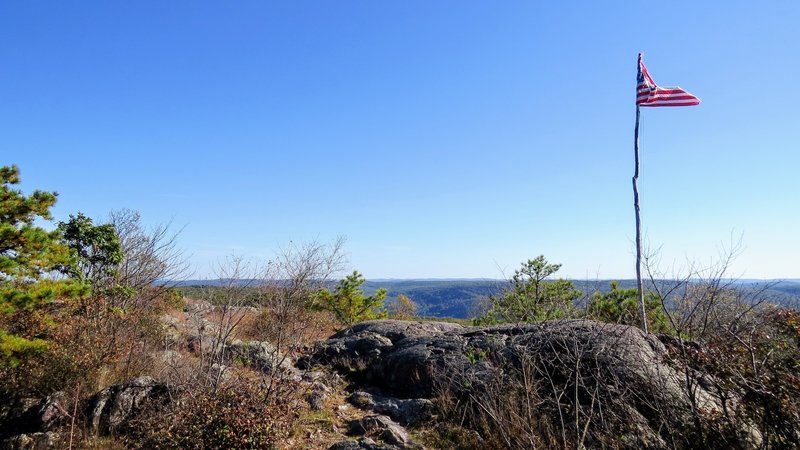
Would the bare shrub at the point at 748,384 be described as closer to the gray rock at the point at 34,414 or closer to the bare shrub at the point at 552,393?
the bare shrub at the point at 552,393

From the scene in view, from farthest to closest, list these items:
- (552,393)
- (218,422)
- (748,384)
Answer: (552,393) → (218,422) → (748,384)

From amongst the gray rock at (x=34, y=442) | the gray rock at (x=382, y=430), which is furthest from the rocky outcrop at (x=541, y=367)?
the gray rock at (x=34, y=442)

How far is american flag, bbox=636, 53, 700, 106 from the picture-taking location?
38.4ft

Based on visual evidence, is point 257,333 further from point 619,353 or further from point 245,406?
point 619,353

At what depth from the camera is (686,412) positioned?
4363 mm

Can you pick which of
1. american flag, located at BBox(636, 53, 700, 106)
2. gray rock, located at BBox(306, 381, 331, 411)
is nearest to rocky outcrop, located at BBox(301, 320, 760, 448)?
gray rock, located at BBox(306, 381, 331, 411)

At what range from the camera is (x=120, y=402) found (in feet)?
22.5

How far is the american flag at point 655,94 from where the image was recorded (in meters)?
11.7

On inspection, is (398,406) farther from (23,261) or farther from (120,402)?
(23,261)

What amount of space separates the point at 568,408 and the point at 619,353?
4.11ft

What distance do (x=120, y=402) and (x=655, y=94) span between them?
15480 mm

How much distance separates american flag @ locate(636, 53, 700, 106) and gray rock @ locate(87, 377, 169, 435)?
14622 millimetres

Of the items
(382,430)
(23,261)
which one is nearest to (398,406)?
(382,430)

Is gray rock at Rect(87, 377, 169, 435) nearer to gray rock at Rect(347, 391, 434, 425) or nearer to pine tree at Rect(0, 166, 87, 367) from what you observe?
pine tree at Rect(0, 166, 87, 367)
